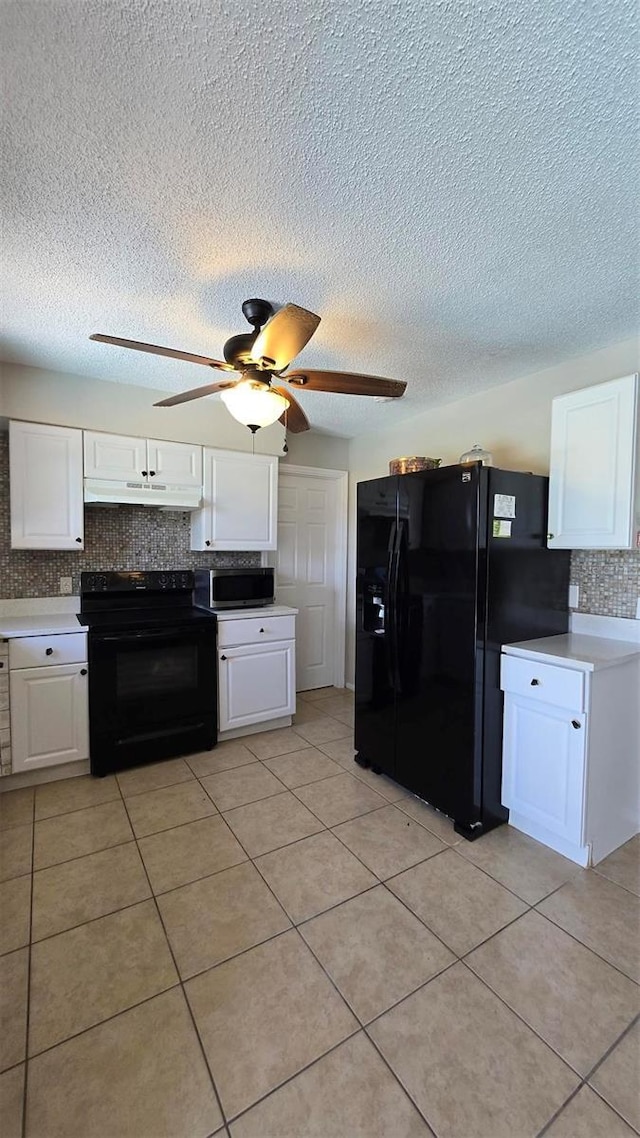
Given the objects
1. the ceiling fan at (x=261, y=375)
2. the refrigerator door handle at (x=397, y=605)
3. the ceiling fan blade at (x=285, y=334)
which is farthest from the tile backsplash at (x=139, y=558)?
the ceiling fan blade at (x=285, y=334)

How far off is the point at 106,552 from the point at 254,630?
1176 millimetres

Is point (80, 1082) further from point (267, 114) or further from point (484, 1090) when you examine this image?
point (267, 114)

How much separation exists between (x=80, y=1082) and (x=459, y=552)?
2.13 m

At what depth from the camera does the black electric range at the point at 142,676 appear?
2.64 m

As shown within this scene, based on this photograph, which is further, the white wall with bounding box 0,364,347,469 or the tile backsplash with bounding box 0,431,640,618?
the white wall with bounding box 0,364,347,469

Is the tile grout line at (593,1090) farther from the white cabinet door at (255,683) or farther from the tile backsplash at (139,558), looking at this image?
the white cabinet door at (255,683)

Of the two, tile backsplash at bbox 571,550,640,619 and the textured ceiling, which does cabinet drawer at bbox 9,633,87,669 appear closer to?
the textured ceiling

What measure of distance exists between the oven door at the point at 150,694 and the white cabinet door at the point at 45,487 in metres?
0.71

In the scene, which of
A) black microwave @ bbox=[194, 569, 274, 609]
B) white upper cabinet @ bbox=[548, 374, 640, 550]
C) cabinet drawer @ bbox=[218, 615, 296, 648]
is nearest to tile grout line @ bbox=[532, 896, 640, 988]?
white upper cabinet @ bbox=[548, 374, 640, 550]

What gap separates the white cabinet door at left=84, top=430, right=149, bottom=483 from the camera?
2.85m

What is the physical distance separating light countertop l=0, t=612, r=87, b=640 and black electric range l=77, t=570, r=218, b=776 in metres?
0.09

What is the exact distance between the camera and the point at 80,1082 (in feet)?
3.78

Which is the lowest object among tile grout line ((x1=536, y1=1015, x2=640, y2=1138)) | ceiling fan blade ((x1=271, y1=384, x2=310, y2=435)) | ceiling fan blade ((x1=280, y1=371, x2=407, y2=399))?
tile grout line ((x1=536, y1=1015, x2=640, y2=1138))

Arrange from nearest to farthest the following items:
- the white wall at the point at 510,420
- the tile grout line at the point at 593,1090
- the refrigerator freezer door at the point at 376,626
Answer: the tile grout line at the point at 593,1090 → the white wall at the point at 510,420 → the refrigerator freezer door at the point at 376,626
